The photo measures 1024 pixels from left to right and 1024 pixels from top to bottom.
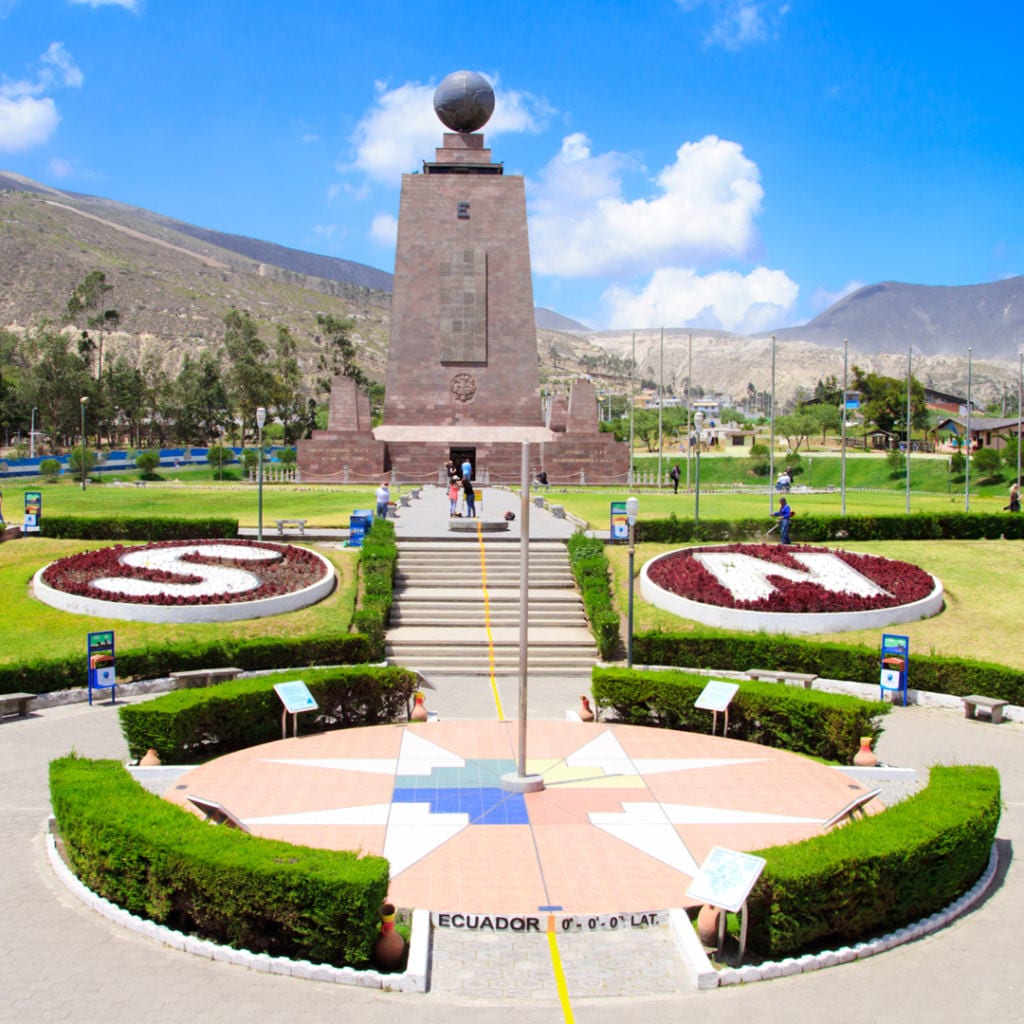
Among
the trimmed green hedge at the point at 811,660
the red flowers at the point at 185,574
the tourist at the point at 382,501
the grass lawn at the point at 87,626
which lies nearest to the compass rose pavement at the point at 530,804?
the trimmed green hedge at the point at 811,660

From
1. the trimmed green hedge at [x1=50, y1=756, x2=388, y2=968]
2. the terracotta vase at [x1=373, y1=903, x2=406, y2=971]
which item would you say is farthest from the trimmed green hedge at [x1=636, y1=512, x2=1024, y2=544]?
the terracotta vase at [x1=373, y1=903, x2=406, y2=971]

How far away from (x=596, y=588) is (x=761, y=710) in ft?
24.7

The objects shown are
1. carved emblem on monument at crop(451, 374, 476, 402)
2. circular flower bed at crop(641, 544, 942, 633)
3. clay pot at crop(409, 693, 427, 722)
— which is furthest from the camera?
carved emblem on monument at crop(451, 374, 476, 402)

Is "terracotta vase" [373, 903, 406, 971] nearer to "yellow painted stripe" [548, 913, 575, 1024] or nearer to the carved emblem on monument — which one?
"yellow painted stripe" [548, 913, 575, 1024]

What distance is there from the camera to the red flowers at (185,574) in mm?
22609

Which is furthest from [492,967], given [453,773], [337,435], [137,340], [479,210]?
[137,340]

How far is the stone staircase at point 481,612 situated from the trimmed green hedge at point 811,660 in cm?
174

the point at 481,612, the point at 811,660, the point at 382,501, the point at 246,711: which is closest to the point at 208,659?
the point at 246,711

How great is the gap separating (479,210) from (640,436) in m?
63.2

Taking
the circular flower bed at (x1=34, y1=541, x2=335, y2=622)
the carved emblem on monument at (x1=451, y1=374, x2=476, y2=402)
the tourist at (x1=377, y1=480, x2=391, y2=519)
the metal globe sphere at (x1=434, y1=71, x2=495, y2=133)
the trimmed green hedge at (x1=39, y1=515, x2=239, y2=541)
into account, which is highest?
the metal globe sphere at (x1=434, y1=71, x2=495, y2=133)

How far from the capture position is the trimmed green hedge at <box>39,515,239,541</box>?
1094 inches

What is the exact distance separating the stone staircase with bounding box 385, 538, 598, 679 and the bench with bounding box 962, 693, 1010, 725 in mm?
6966

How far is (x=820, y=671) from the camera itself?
20.1 metres

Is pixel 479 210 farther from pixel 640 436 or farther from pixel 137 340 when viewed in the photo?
pixel 137 340
